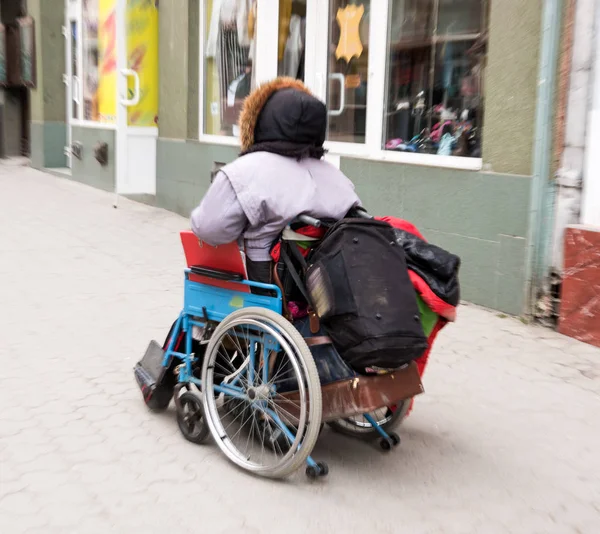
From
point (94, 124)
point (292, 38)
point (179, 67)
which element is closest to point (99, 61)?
point (94, 124)

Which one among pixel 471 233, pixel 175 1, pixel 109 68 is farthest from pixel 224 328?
pixel 109 68

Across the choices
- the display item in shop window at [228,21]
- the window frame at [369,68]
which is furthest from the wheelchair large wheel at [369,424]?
the display item in shop window at [228,21]

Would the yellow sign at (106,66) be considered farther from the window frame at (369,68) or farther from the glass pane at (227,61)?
the window frame at (369,68)

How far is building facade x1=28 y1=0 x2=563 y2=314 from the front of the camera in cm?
586

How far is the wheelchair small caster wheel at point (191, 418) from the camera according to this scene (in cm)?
374

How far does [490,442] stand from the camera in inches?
155

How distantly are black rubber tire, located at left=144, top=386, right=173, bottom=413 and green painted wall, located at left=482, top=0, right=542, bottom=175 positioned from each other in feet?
10.1

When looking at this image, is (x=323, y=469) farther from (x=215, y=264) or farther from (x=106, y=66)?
(x=106, y=66)

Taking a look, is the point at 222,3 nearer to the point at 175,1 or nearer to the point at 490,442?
the point at 175,1

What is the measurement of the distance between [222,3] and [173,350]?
6.95 m

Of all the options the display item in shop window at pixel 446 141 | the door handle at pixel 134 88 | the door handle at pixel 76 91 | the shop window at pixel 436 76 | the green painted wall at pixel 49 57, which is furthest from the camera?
the green painted wall at pixel 49 57

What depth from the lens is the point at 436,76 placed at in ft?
22.9

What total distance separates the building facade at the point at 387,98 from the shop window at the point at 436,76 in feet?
0.04

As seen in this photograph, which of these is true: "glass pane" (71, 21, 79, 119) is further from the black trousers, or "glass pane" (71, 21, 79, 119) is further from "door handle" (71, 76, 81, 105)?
the black trousers
